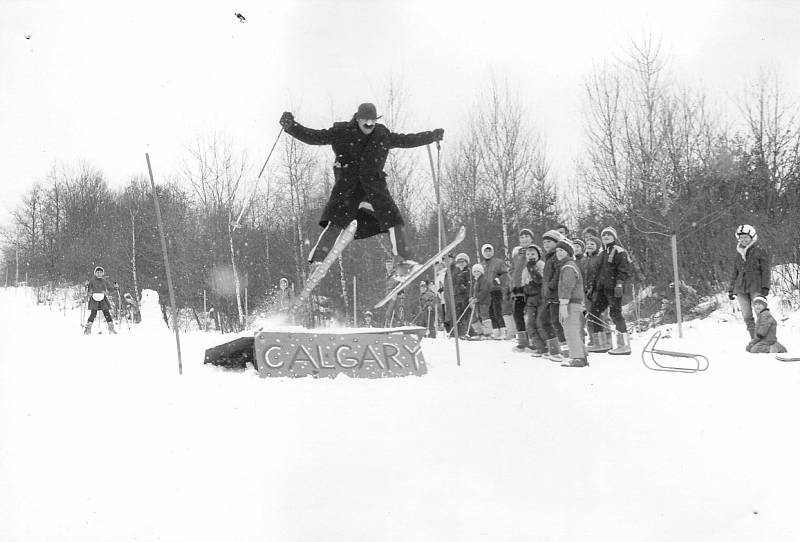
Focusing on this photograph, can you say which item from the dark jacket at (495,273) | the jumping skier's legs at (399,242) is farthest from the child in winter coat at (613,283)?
the jumping skier's legs at (399,242)

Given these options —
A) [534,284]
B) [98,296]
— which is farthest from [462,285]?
[98,296]

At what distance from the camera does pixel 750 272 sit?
812cm

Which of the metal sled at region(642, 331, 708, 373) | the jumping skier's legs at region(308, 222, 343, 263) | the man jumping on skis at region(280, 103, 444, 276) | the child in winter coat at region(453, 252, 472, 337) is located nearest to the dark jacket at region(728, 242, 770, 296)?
the metal sled at region(642, 331, 708, 373)

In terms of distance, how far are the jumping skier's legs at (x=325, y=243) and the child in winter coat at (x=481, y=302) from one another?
418 cm

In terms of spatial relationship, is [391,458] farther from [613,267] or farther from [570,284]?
[613,267]

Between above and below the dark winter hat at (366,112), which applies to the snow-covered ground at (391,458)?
below

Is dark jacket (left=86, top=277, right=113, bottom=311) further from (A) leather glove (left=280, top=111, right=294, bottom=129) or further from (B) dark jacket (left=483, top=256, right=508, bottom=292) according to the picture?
(A) leather glove (left=280, top=111, right=294, bottom=129)

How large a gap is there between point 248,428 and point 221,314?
24.0 meters

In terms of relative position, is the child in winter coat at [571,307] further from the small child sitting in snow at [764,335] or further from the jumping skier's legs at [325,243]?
the jumping skier's legs at [325,243]

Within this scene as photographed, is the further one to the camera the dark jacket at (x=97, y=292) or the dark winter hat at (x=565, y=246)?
the dark jacket at (x=97, y=292)

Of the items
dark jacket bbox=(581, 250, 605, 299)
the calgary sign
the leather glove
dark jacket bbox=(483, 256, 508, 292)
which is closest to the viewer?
the calgary sign

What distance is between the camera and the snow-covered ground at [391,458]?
3062mm

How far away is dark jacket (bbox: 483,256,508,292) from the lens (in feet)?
33.0

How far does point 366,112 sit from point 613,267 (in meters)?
3.94
